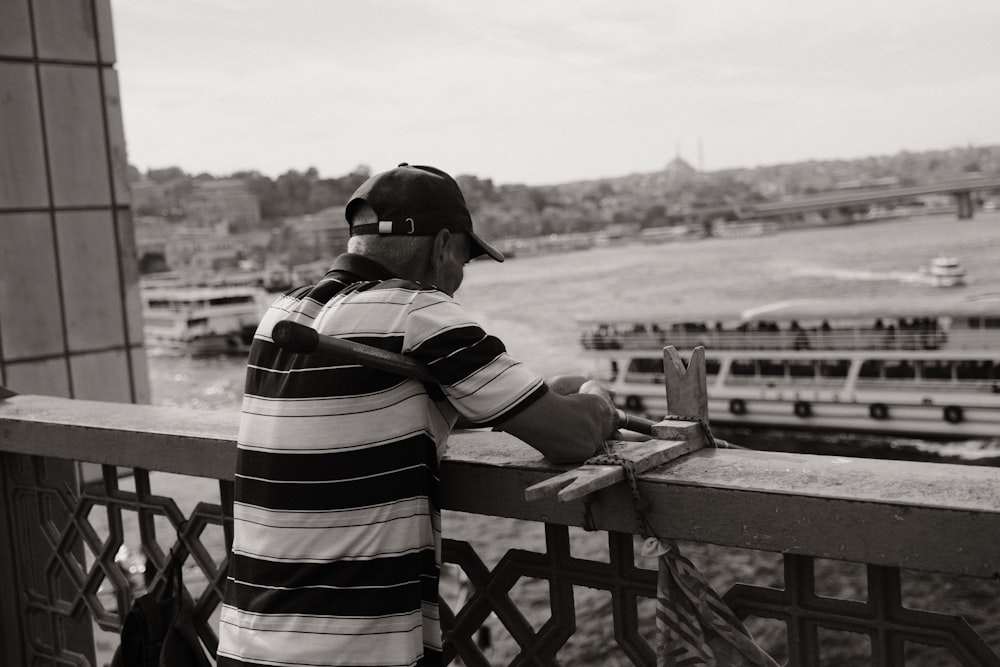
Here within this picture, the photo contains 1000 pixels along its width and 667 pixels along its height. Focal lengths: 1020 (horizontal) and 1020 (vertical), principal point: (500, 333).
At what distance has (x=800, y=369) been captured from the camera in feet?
116

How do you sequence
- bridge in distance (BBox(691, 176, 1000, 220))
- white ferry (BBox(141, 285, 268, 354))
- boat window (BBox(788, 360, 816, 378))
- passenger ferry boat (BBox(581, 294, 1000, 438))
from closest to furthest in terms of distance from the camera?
passenger ferry boat (BBox(581, 294, 1000, 438)) < boat window (BBox(788, 360, 816, 378)) < white ferry (BBox(141, 285, 268, 354)) < bridge in distance (BBox(691, 176, 1000, 220))

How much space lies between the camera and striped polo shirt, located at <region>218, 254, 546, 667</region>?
1.90 metres

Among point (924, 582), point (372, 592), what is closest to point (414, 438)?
point (372, 592)

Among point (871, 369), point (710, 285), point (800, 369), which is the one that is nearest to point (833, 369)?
point (800, 369)

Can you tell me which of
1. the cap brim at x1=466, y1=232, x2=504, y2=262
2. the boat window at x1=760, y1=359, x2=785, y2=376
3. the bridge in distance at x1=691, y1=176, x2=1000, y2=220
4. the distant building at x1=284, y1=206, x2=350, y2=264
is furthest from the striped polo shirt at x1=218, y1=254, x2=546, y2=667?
the bridge in distance at x1=691, y1=176, x2=1000, y2=220

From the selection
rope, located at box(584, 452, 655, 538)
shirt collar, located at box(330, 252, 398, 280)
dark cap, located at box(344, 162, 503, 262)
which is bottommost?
rope, located at box(584, 452, 655, 538)

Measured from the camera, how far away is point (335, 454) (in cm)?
193

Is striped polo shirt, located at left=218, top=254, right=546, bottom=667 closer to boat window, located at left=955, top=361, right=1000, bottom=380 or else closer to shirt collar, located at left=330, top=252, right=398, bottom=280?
shirt collar, located at left=330, top=252, right=398, bottom=280

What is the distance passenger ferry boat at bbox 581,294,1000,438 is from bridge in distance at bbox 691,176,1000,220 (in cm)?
5730

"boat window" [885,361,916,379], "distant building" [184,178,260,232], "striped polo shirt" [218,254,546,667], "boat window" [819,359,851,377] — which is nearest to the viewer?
"striped polo shirt" [218,254,546,667]

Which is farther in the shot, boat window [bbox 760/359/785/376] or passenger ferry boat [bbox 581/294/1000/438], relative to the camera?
boat window [bbox 760/359/785/376]

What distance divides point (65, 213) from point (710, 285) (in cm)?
10047

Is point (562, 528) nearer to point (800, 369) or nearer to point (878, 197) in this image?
point (800, 369)

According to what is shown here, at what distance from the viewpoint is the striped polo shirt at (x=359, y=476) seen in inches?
74.9
